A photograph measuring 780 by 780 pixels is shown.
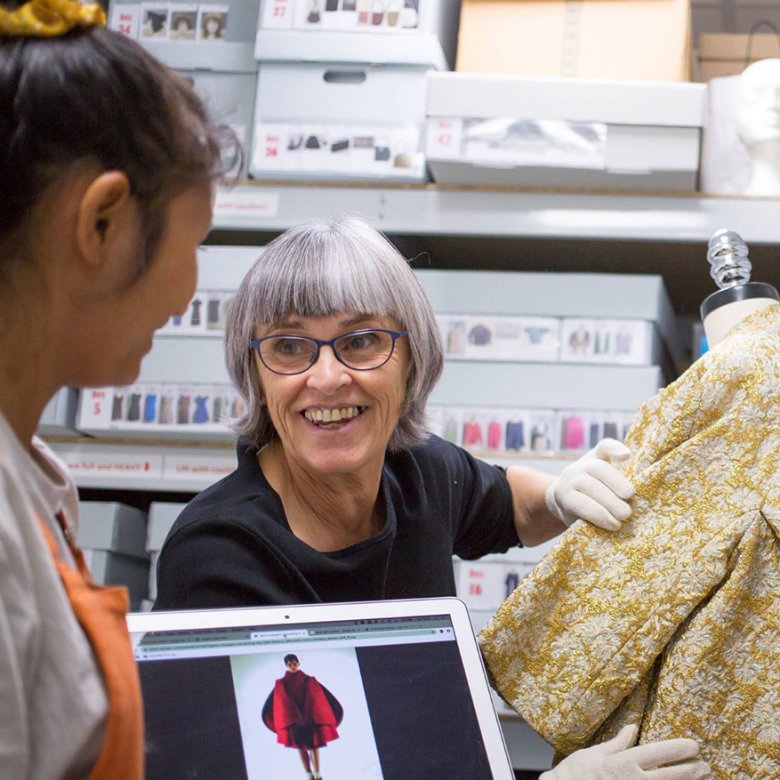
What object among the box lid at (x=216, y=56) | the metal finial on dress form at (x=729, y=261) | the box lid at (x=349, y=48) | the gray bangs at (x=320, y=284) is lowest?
the gray bangs at (x=320, y=284)

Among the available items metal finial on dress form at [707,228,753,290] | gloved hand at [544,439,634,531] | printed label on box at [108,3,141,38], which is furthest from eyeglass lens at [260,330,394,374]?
printed label on box at [108,3,141,38]

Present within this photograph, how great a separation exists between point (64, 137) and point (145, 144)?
0.04m

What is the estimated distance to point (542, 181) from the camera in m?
1.68

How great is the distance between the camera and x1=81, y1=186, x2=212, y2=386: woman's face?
0.52m

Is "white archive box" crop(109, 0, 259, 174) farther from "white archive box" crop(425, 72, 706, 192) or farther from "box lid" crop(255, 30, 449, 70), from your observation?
"white archive box" crop(425, 72, 706, 192)

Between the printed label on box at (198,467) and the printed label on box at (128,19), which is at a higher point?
the printed label on box at (128,19)

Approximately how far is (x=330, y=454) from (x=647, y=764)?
0.43m

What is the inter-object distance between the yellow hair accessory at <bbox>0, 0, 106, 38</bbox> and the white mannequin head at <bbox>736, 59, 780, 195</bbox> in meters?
1.32

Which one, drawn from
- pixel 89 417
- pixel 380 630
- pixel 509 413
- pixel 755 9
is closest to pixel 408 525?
pixel 380 630

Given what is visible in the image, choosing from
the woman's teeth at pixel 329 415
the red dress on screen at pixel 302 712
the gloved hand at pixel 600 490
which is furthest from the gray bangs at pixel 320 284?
the red dress on screen at pixel 302 712

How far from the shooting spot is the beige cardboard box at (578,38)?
1.66 meters

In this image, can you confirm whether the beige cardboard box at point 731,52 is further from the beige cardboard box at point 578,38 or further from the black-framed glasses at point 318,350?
the black-framed glasses at point 318,350

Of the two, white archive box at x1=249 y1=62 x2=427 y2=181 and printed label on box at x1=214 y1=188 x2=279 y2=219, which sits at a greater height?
white archive box at x1=249 y1=62 x2=427 y2=181

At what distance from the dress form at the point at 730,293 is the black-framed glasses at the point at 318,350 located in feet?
1.09
